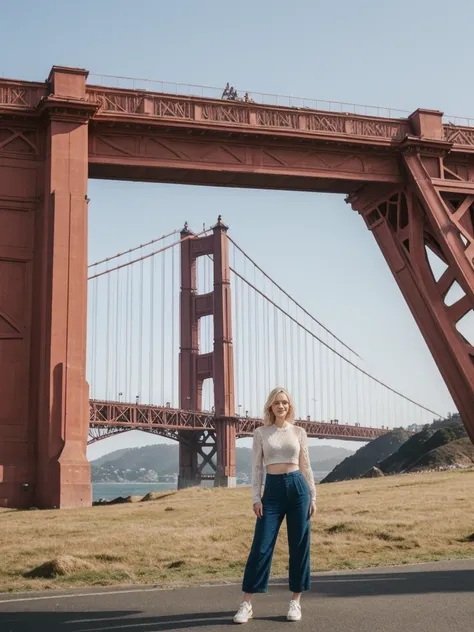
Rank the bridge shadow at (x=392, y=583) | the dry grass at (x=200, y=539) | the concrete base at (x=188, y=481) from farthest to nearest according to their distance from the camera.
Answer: the concrete base at (x=188, y=481) < the dry grass at (x=200, y=539) < the bridge shadow at (x=392, y=583)

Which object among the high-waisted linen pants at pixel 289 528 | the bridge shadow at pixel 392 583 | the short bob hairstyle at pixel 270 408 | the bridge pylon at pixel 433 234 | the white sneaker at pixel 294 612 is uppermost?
the bridge pylon at pixel 433 234

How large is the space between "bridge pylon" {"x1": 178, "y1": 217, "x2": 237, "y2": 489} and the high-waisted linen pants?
68799 mm

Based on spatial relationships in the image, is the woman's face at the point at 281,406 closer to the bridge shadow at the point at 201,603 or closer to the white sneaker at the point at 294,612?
the white sneaker at the point at 294,612

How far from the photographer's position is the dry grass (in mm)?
8844

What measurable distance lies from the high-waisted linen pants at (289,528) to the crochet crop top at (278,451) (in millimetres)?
98

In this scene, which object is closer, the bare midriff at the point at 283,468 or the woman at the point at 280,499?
the woman at the point at 280,499

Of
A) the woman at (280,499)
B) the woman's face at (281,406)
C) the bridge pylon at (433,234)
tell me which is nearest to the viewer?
the woman at (280,499)

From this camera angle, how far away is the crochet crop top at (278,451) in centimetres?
617

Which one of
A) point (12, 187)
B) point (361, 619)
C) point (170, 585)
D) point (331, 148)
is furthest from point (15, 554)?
point (331, 148)

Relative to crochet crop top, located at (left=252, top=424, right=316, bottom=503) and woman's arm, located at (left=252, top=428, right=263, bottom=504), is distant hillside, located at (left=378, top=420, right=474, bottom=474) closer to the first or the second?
crochet crop top, located at (left=252, top=424, right=316, bottom=503)

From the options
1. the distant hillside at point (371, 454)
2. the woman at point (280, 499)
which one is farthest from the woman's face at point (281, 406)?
the distant hillside at point (371, 454)

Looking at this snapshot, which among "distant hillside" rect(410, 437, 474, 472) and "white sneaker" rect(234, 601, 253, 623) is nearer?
"white sneaker" rect(234, 601, 253, 623)

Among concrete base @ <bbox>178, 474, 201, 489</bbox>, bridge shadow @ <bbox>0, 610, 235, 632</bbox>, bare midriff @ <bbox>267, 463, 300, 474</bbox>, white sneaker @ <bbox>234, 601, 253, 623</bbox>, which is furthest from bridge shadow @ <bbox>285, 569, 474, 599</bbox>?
concrete base @ <bbox>178, 474, 201, 489</bbox>

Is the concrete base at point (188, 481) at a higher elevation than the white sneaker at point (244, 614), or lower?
lower
